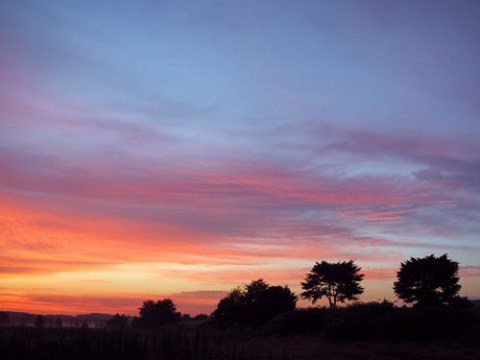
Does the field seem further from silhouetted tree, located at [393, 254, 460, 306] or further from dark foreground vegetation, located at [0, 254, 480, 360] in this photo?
silhouetted tree, located at [393, 254, 460, 306]

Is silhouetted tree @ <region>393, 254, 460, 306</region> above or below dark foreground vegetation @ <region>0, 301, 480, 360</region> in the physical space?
above

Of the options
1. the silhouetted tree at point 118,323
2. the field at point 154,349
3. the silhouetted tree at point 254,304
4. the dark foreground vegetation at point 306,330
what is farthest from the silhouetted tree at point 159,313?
the field at point 154,349

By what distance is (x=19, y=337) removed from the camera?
70.2ft

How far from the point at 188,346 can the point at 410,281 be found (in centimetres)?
3979

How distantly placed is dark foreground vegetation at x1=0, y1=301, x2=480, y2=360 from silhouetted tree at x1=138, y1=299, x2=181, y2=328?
90.5ft

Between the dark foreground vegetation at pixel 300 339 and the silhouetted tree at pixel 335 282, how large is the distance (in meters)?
20.9

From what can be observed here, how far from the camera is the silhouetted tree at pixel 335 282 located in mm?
62781

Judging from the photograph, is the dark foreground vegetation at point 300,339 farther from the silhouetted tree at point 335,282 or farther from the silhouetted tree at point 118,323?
the silhouetted tree at point 335,282

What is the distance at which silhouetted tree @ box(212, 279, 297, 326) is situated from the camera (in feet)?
167

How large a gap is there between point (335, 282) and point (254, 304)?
15837mm

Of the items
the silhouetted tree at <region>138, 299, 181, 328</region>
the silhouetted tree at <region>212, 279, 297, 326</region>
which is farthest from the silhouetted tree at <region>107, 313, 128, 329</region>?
the silhouetted tree at <region>138, 299, 181, 328</region>

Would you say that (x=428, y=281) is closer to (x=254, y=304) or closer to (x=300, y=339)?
(x=254, y=304)

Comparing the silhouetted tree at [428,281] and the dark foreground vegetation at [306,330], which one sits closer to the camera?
the dark foreground vegetation at [306,330]

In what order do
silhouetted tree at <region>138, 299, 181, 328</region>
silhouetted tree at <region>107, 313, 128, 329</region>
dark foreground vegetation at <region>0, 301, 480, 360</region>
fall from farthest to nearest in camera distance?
silhouetted tree at <region>138, 299, 181, 328</region>, silhouetted tree at <region>107, 313, 128, 329</region>, dark foreground vegetation at <region>0, 301, 480, 360</region>
